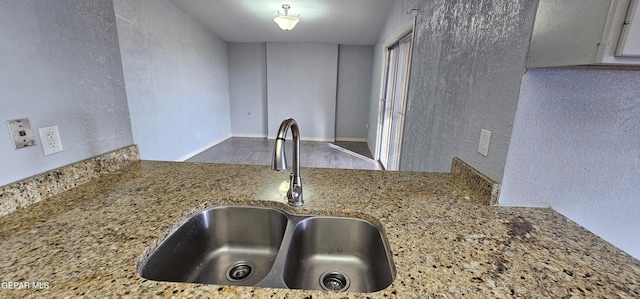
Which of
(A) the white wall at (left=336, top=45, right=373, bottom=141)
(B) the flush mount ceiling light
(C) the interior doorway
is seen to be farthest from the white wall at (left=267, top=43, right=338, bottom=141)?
(B) the flush mount ceiling light

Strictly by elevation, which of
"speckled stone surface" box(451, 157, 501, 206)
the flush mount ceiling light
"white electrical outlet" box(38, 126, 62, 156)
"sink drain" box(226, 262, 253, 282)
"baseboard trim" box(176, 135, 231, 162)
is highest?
the flush mount ceiling light

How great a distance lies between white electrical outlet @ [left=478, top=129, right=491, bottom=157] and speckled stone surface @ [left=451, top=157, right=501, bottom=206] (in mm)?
90

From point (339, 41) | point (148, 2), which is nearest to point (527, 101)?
point (148, 2)

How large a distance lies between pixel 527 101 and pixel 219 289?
1074 mm

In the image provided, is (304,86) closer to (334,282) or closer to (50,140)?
(50,140)

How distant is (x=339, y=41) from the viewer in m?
5.89

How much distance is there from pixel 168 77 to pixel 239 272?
378cm

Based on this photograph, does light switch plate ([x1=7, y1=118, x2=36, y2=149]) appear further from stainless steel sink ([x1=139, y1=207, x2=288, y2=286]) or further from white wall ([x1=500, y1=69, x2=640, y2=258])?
white wall ([x1=500, y1=69, x2=640, y2=258])

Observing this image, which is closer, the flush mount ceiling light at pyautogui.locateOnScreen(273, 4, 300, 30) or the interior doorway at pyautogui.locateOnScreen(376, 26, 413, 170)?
the interior doorway at pyautogui.locateOnScreen(376, 26, 413, 170)

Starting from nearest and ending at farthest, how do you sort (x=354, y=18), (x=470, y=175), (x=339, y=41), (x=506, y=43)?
(x=506, y=43), (x=470, y=175), (x=354, y=18), (x=339, y=41)

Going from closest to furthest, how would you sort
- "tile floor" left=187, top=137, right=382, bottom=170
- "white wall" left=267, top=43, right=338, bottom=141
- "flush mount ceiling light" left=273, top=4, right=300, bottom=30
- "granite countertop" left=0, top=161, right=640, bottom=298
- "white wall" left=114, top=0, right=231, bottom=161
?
"granite countertop" left=0, top=161, right=640, bottom=298, "white wall" left=114, top=0, right=231, bottom=161, "flush mount ceiling light" left=273, top=4, right=300, bottom=30, "tile floor" left=187, top=137, right=382, bottom=170, "white wall" left=267, top=43, right=338, bottom=141

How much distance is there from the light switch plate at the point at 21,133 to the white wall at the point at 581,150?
166cm

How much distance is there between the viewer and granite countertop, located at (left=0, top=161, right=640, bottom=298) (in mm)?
539

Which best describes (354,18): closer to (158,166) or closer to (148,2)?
(148,2)
